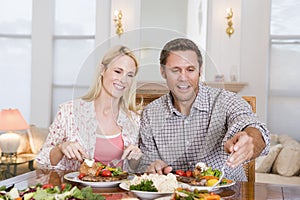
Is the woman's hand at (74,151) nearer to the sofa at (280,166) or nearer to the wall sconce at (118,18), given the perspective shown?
the sofa at (280,166)

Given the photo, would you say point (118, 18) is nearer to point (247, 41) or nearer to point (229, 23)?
point (229, 23)

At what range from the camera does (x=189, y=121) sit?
1.83m

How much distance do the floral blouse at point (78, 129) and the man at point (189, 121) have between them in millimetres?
99

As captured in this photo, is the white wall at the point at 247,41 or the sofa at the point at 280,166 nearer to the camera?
the sofa at the point at 280,166

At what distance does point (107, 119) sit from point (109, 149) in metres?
0.11

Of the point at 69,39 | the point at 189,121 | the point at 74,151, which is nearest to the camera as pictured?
the point at 74,151

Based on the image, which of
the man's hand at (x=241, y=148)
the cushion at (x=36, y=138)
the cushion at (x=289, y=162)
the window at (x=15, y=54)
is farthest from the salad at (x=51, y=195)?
the window at (x=15, y=54)

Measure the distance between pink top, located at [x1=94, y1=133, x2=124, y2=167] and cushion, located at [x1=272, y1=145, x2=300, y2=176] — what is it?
8.98 feet

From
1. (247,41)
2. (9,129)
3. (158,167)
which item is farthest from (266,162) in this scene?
(158,167)

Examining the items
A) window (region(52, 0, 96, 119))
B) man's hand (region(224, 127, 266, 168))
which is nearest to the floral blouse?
man's hand (region(224, 127, 266, 168))

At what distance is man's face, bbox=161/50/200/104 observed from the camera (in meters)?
1.59

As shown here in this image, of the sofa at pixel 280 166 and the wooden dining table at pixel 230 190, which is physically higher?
the wooden dining table at pixel 230 190

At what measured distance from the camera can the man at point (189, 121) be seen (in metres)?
1.61

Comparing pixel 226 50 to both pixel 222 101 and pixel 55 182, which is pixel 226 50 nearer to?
pixel 222 101
